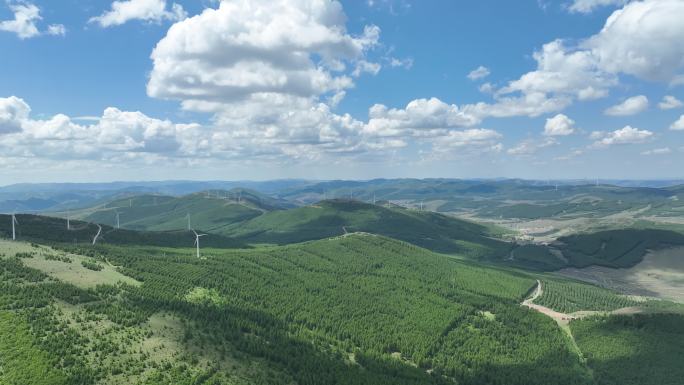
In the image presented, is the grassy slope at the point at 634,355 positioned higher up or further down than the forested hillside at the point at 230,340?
further down

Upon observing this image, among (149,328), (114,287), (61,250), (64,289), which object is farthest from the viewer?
(61,250)

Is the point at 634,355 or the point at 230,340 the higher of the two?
the point at 230,340

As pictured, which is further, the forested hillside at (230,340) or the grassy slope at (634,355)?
the grassy slope at (634,355)

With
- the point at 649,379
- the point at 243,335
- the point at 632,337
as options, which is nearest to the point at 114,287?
the point at 243,335

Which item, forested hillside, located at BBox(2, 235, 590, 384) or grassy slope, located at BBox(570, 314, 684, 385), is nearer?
forested hillside, located at BBox(2, 235, 590, 384)

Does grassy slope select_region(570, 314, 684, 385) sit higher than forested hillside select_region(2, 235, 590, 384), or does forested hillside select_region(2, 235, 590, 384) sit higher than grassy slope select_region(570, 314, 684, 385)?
forested hillside select_region(2, 235, 590, 384)

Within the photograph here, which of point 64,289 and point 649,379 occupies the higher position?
point 64,289

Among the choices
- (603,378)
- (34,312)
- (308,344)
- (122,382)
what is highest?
(34,312)

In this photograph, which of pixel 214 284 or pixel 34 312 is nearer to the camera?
pixel 34 312

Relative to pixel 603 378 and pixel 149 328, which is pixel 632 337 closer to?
pixel 603 378

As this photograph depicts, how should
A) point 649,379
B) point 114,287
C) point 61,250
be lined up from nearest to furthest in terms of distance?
1. point 114,287
2. point 649,379
3. point 61,250

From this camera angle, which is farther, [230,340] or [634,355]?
[634,355]
